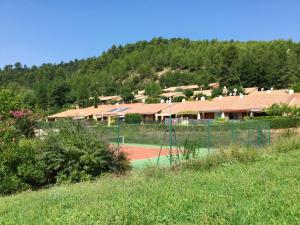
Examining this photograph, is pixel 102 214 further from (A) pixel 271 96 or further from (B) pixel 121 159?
(A) pixel 271 96

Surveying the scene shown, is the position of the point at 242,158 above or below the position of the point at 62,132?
below

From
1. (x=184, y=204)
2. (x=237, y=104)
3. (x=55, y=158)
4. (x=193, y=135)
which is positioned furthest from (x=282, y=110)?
(x=184, y=204)

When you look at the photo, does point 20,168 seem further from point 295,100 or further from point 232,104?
point 232,104

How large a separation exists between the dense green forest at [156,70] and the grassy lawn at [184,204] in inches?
2716

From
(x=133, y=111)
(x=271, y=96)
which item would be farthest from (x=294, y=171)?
(x=133, y=111)

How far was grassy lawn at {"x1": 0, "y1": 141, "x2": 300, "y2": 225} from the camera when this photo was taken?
6.18 metres

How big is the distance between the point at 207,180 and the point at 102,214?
3.93 meters

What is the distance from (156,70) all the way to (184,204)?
557ft

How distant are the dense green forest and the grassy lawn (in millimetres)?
68978

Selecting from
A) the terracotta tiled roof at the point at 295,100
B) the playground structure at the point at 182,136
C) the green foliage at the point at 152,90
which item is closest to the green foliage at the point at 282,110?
the terracotta tiled roof at the point at 295,100

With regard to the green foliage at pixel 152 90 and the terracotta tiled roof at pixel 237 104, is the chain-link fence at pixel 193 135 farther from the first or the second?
the green foliage at pixel 152 90

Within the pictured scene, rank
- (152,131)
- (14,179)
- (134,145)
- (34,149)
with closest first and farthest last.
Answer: (14,179), (34,149), (152,131), (134,145)

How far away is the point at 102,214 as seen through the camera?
6730 mm

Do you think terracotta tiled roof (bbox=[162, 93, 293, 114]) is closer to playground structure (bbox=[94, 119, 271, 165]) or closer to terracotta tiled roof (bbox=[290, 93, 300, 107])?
terracotta tiled roof (bbox=[290, 93, 300, 107])
